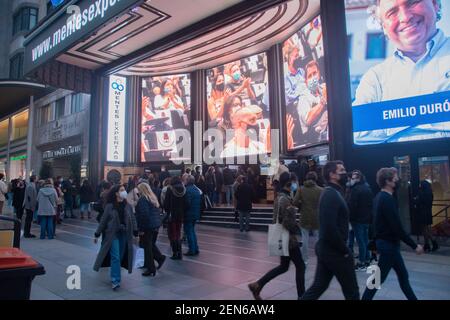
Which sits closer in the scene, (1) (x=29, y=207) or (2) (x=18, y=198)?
(1) (x=29, y=207)

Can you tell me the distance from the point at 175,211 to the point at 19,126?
34.1 meters

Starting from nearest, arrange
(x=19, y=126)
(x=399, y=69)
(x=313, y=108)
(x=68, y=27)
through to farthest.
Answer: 1. (x=399, y=69)
2. (x=68, y=27)
3. (x=313, y=108)
4. (x=19, y=126)

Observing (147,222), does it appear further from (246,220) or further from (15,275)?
(246,220)

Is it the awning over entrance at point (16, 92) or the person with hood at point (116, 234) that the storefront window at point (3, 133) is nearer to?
the awning over entrance at point (16, 92)

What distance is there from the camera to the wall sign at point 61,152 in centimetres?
2370

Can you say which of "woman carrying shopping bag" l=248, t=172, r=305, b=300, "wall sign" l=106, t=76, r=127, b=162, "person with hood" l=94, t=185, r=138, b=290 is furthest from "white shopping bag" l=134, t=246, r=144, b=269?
"wall sign" l=106, t=76, r=127, b=162

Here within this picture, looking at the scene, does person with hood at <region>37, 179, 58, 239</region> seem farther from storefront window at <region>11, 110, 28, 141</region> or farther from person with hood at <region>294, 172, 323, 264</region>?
storefront window at <region>11, 110, 28, 141</region>

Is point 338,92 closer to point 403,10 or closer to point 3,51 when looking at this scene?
point 403,10

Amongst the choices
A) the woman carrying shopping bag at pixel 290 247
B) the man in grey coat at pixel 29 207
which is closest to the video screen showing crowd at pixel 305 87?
the woman carrying shopping bag at pixel 290 247

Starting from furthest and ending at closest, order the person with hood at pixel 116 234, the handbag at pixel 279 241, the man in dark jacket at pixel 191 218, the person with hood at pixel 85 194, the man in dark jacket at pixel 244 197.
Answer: the person with hood at pixel 85 194, the man in dark jacket at pixel 244 197, the man in dark jacket at pixel 191 218, the person with hood at pixel 116 234, the handbag at pixel 279 241

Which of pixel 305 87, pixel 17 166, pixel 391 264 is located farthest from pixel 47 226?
pixel 17 166

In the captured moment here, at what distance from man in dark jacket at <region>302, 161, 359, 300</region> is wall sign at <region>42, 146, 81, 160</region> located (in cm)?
2230

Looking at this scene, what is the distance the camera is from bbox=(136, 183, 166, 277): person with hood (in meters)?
6.23

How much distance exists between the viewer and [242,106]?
63.9 ft
